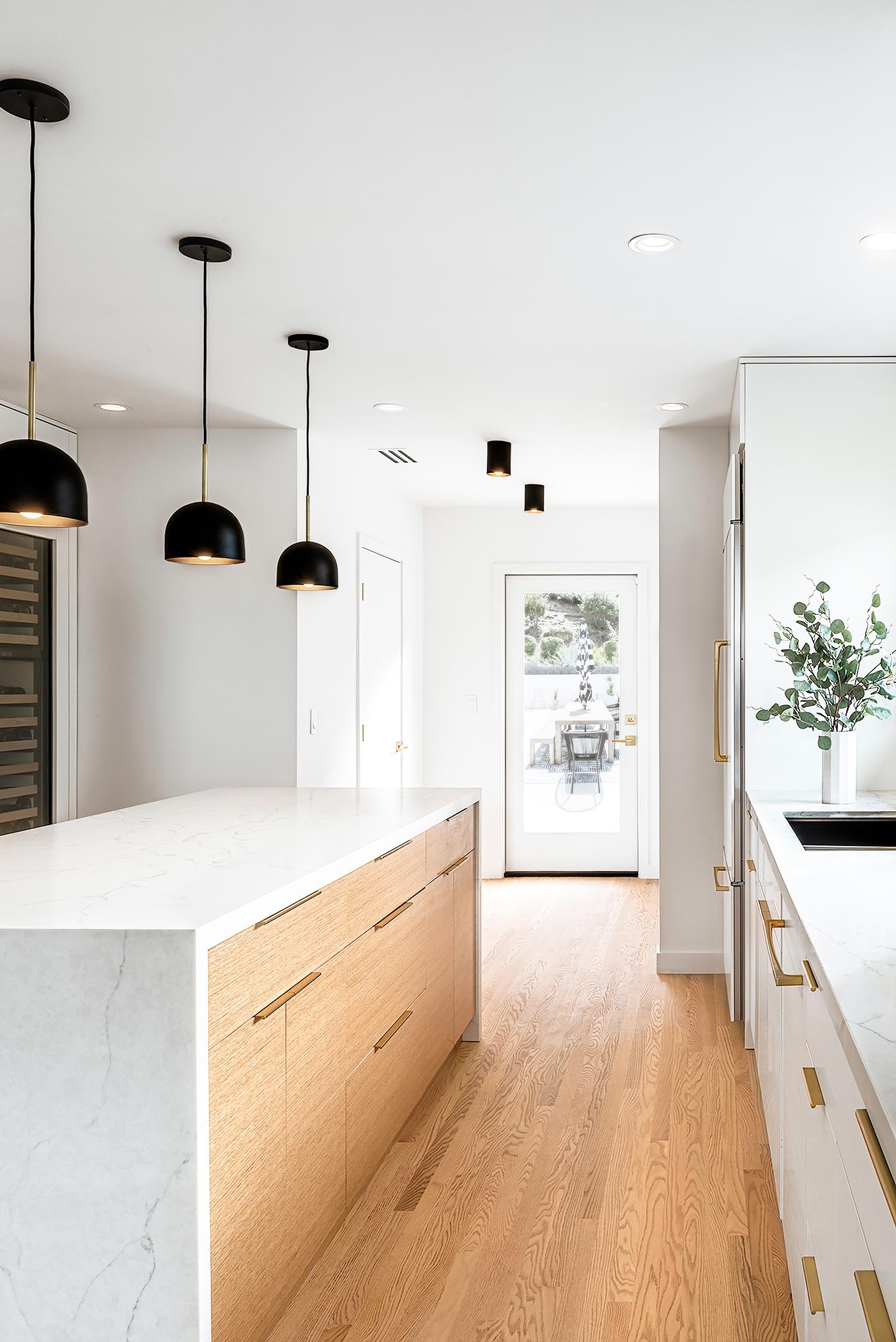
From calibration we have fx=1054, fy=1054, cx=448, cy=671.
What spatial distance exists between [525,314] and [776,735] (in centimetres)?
160

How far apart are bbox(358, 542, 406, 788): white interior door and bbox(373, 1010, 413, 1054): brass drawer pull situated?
2.40m

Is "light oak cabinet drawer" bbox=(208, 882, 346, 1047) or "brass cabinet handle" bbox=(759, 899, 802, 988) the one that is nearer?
"light oak cabinet drawer" bbox=(208, 882, 346, 1047)

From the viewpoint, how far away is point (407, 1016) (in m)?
2.83

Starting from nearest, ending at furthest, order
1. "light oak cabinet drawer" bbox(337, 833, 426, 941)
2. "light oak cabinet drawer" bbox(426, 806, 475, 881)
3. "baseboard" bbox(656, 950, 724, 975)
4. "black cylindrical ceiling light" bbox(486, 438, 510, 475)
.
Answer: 1. "light oak cabinet drawer" bbox(337, 833, 426, 941)
2. "light oak cabinet drawer" bbox(426, 806, 475, 881)
3. "baseboard" bbox(656, 950, 724, 975)
4. "black cylindrical ceiling light" bbox(486, 438, 510, 475)

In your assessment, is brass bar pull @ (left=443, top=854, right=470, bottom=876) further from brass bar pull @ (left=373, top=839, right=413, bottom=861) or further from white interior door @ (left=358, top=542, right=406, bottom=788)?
white interior door @ (left=358, top=542, right=406, bottom=788)

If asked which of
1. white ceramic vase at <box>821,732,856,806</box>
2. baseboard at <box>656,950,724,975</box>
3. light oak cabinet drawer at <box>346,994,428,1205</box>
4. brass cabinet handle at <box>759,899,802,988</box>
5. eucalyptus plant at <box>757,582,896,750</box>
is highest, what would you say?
eucalyptus plant at <box>757,582,896,750</box>

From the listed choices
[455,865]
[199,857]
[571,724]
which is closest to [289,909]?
[199,857]

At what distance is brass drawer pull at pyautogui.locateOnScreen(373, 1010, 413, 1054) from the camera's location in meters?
2.56

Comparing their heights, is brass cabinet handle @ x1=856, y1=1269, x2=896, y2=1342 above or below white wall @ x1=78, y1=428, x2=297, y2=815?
below

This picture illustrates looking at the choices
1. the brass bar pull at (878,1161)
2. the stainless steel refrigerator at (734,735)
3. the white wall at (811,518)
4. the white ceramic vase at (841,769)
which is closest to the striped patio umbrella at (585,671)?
the stainless steel refrigerator at (734,735)

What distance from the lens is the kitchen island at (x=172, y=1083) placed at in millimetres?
1594

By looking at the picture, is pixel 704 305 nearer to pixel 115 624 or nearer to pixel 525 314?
pixel 525 314

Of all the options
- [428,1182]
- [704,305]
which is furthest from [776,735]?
[428,1182]

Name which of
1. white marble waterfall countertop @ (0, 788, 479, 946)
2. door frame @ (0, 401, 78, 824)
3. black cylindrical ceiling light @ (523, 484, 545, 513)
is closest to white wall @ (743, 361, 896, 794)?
white marble waterfall countertop @ (0, 788, 479, 946)
